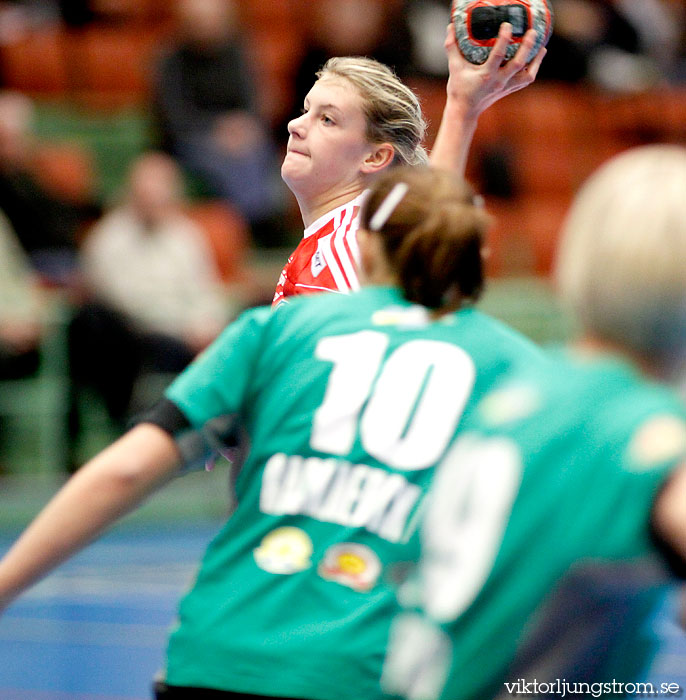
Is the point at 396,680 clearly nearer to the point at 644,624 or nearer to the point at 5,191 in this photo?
the point at 644,624

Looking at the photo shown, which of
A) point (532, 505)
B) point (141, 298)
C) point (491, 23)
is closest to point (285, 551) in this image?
point (532, 505)

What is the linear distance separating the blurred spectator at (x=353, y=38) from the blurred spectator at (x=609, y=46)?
1886 millimetres

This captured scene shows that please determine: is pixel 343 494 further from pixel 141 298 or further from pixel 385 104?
pixel 141 298

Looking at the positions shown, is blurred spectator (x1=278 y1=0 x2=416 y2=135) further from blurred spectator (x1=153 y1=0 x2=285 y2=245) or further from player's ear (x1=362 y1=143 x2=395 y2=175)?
player's ear (x1=362 y1=143 x2=395 y2=175)

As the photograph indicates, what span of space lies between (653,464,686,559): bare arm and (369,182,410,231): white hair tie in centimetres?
75

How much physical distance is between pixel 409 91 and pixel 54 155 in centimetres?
829

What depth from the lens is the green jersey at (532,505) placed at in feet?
5.40

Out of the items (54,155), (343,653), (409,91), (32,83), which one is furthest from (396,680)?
(32,83)

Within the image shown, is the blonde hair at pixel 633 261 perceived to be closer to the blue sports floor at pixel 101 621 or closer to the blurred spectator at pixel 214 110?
the blue sports floor at pixel 101 621

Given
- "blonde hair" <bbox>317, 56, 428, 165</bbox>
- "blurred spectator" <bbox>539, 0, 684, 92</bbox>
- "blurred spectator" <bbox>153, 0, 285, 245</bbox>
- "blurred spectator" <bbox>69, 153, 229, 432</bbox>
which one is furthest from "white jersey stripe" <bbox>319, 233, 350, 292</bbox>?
"blurred spectator" <bbox>539, 0, 684, 92</bbox>

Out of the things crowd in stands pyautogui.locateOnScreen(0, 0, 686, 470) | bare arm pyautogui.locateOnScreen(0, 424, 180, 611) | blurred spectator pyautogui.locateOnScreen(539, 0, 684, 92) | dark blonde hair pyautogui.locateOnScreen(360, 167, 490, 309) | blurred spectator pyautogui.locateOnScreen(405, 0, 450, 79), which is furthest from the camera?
blurred spectator pyautogui.locateOnScreen(539, 0, 684, 92)

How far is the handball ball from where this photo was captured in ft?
10.2

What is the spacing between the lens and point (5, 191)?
9656 mm

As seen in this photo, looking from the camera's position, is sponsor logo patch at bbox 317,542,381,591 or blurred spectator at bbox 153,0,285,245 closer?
sponsor logo patch at bbox 317,542,381,591
